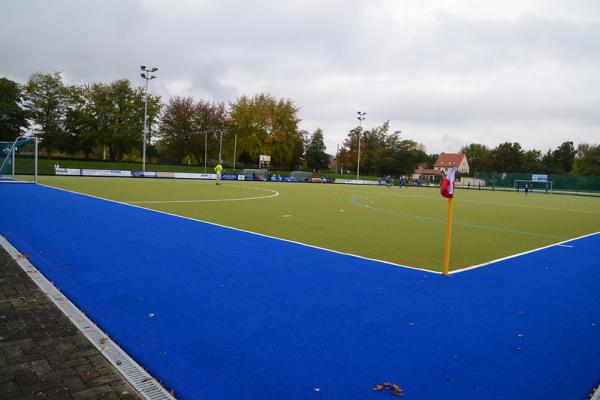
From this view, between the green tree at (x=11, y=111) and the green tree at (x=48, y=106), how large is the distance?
108 cm

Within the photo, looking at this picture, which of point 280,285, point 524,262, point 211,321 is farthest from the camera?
point 524,262

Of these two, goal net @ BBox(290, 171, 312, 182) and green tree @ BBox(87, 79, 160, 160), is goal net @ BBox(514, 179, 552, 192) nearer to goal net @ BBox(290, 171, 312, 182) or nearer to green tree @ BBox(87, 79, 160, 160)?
goal net @ BBox(290, 171, 312, 182)

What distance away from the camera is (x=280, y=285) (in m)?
5.86

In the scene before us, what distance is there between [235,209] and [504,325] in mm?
12074

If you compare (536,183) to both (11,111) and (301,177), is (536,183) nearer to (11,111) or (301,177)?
(301,177)

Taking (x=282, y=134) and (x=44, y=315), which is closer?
(x=44, y=315)

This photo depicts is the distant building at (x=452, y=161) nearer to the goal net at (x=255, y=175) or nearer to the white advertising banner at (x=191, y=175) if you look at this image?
the goal net at (x=255, y=175)

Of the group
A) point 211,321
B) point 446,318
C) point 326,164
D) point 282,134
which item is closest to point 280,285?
point 211,321

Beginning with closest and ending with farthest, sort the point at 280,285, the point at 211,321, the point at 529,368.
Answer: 1. the point at 529,368
2. the point at 211,321
3. the point at 280,285

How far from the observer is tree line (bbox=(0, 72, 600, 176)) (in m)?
57.9

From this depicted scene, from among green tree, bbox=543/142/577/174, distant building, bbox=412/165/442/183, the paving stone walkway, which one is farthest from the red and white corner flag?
green tree, bbox=543/142/577/174

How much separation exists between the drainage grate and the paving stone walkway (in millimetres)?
52

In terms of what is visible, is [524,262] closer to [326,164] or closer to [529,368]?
[529,368]

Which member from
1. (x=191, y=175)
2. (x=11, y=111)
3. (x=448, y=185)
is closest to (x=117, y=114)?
(x=11, y=111)
